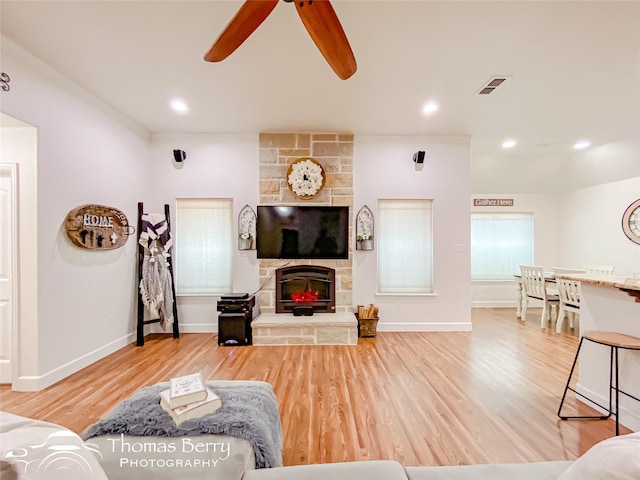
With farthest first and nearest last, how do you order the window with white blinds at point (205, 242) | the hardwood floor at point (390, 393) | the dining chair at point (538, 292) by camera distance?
the dining chair at point (538, 292)
the window with white blinds at point (205, 242)
the hardwood floor at point (390, 393)

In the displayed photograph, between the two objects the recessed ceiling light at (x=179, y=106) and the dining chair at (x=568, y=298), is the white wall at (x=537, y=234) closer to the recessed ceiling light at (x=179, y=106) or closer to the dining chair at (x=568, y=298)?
the dining chair at (x=568, y=298)

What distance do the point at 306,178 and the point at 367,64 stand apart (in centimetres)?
194

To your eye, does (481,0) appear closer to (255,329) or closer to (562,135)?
(562,135)

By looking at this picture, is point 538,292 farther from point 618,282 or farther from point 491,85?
point 491,85

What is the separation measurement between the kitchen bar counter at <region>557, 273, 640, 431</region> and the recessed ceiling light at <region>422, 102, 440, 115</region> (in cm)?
235

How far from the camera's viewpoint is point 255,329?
3945 mm

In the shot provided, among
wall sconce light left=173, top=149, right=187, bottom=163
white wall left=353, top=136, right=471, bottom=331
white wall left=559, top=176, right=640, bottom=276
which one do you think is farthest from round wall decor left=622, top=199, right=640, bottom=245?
wall sconce light left=173, top=149, right=187, bottom=163

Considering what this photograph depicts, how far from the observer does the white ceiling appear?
84.3 inches

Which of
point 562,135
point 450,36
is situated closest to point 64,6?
point 450,36

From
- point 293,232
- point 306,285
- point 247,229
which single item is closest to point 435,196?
point 293,232

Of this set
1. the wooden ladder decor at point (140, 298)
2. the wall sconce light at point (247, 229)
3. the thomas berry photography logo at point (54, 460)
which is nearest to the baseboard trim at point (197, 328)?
the wooden ladder decor at point (140, 298)

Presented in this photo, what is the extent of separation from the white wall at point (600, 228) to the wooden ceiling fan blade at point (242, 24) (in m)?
6.51

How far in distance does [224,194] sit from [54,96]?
2.11 m

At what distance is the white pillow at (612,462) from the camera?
2.37 feet
